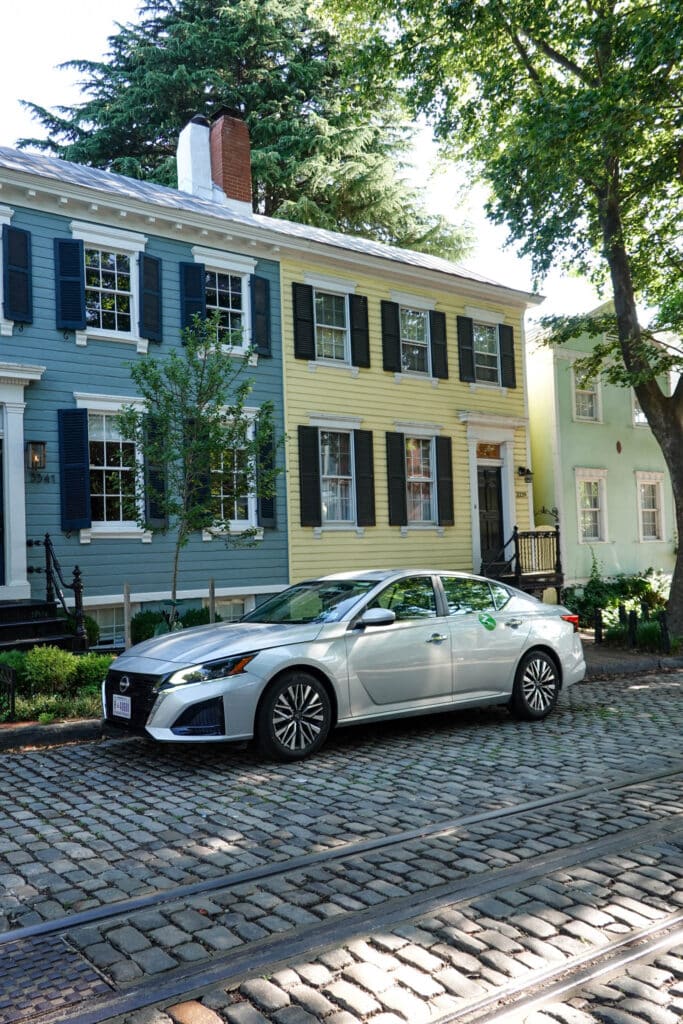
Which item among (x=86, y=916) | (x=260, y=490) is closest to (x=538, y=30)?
(x=260, y=490)

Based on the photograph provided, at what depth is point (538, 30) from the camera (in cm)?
1627

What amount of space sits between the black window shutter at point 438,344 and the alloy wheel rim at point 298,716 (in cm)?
1317

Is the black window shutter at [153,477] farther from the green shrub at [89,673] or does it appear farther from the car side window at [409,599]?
the car side window at [409,599]

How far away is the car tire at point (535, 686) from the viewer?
8797 mm

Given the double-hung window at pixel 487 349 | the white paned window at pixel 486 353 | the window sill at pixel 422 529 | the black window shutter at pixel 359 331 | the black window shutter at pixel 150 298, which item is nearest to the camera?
the black window shutter at pixel 150 298

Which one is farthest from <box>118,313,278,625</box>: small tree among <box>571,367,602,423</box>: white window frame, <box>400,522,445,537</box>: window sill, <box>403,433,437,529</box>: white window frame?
<box>571,367,602,423</box>: white window frame

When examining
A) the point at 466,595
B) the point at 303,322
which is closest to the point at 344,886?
the point at 466,595

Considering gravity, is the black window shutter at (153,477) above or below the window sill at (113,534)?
above

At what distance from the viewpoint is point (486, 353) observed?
20734mm

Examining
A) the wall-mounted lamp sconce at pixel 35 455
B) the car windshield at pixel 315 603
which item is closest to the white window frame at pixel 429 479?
the wall-mounted lamp sconce at pixel 35 455

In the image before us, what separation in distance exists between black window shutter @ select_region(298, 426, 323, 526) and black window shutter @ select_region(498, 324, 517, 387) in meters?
5.97

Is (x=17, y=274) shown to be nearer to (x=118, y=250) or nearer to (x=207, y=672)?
(x=118, y=250)

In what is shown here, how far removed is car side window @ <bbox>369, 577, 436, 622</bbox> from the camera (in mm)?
8109

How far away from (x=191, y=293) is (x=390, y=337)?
4771 mm
